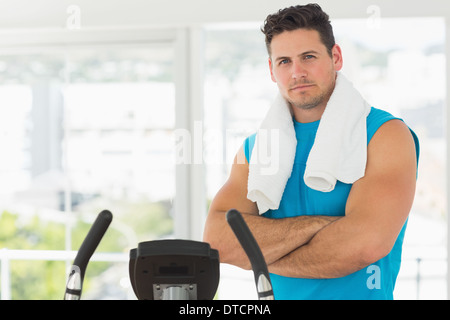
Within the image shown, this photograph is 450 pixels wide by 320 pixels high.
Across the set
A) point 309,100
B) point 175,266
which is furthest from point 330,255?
point 175,266

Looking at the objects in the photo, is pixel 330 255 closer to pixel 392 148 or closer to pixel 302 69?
pixel 392 148

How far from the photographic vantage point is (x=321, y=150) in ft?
4.95

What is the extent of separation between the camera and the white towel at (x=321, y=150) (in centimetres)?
146

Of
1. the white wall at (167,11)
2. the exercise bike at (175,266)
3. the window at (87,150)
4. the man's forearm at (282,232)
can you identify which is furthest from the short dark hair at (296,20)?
the window at (87,150)

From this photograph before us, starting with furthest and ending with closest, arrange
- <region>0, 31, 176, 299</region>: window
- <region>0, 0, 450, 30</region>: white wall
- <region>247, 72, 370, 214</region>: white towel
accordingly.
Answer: <region>0, 31, 176, 299</region>: window
<region>0, 0, 450, 30</region>: white wall
<region>247, 72, 370, 214</region>: white towel

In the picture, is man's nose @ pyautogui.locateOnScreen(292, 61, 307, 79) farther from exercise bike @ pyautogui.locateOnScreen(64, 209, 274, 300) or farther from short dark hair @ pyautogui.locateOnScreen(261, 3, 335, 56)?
exercise bike @ pyautogui.locateOnScreen(64, 209, 274, 300)

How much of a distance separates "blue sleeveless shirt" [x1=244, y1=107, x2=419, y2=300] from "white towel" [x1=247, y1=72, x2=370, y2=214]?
25mm

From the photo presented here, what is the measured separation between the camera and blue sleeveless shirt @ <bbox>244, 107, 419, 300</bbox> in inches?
55.7

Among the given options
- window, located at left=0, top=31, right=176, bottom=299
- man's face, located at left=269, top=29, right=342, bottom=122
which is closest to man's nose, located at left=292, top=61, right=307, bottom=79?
man's face, located at left=269, top=29, right=342, bottom=122

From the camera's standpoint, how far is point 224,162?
2578 millimetres

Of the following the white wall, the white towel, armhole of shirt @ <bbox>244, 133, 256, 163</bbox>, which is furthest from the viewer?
the white wall

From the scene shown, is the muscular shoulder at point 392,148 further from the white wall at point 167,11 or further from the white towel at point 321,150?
the white wall at point 167,11
